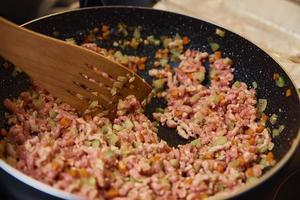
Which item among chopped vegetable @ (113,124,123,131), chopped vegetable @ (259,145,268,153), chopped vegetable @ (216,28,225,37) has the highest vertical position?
chopped vegetable @ (216,28,225,37)

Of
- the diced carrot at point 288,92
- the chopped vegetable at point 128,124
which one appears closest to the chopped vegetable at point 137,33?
the chopped vegetable at point 128,124

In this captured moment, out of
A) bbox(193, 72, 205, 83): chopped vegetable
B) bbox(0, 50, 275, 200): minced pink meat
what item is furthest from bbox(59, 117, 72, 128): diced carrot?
bbox(193, 72, 205, 83): chopped vegetable

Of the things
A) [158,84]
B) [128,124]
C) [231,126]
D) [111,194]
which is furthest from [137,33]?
[111,194]

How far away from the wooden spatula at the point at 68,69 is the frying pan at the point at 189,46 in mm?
173

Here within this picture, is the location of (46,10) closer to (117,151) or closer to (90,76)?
(90,76)

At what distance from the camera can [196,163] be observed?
1.22 meters

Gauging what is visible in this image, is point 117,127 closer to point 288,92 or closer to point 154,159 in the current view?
point 154,159

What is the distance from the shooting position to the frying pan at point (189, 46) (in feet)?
4.03

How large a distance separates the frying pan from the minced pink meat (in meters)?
0.03

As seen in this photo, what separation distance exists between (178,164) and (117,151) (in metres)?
0.18

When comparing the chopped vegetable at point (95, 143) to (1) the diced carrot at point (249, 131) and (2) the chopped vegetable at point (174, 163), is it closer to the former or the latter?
(2) the chopped vegetable at point (174, 163)

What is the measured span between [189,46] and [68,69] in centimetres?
51

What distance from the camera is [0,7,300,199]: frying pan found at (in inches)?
48.4

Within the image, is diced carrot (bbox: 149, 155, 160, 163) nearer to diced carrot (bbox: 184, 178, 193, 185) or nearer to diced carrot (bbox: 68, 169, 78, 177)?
diced carrot (bbox: 184, 178, 193, 185)
